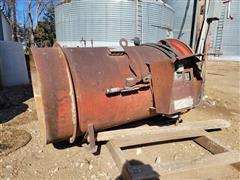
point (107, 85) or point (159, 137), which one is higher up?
point (107, 85)

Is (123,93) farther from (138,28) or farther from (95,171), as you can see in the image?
(138,28)

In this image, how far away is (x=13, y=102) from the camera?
399 cm

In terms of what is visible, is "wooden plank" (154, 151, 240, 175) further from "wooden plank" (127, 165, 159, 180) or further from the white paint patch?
the white paint patch

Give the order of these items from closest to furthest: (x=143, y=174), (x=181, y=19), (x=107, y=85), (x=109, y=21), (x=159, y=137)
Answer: (x=143, y=174), (x=107, y=85), (x=159, y=137), (x=109, y=21), (x=181, y=19)

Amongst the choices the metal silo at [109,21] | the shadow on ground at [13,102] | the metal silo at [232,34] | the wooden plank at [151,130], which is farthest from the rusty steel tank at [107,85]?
the metal silo at [232,34]

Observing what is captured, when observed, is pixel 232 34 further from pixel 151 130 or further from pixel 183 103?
pixel 151 130

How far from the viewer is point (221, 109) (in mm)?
3588

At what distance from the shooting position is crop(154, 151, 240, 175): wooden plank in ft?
5.83

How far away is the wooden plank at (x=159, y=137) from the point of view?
2250mm

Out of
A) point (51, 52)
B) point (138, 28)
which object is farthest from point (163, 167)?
point (138, 28)

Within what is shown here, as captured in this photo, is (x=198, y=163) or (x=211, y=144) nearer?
(x=198, y=163)

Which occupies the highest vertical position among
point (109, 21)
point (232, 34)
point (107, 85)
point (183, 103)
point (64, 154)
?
point (109, 21)

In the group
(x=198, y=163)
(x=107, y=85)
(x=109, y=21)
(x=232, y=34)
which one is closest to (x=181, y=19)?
(x=232, y=34)

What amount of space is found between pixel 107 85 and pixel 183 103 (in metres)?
0.83
